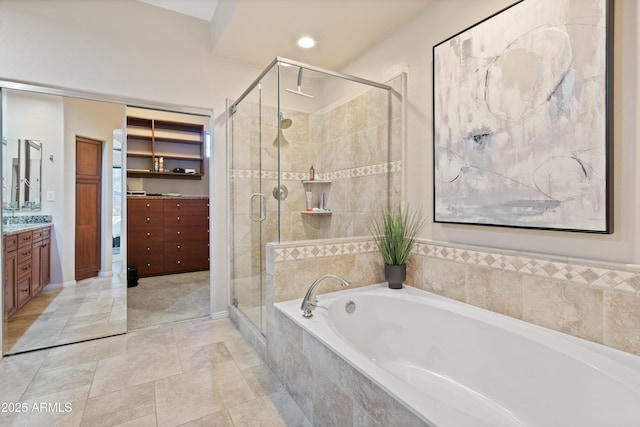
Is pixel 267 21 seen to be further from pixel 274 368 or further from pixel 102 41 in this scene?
pixel 274 368

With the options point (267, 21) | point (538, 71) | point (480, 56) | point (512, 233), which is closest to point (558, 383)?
point (512, 233)

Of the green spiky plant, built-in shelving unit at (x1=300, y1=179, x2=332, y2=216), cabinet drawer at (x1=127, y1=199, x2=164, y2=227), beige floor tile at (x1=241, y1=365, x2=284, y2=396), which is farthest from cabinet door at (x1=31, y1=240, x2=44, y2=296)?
the green spiky plant

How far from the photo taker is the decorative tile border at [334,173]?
2441mm

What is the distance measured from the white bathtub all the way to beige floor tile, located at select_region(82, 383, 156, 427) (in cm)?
91

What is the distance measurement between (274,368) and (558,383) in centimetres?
152

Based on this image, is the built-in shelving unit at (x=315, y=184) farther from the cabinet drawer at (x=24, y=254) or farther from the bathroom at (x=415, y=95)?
the cabinet drawer at (x=24, y=254)

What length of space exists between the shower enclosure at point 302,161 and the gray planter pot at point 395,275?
1.27 feet

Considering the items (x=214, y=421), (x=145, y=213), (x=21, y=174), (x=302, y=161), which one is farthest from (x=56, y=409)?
(x=145, y=213)

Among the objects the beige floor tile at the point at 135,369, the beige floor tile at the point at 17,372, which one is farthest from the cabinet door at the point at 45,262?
the beige floor tile at the point at 135,369

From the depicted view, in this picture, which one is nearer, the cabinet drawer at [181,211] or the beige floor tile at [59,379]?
the beige floor tile at [59,379]

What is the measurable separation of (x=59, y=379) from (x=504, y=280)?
110 inches

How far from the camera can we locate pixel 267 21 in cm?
231

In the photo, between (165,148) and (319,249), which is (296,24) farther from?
(165,148)

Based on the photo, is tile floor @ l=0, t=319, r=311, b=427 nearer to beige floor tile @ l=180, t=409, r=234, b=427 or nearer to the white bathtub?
beige floor tile @ l=180, t=409, r=234, b=427
